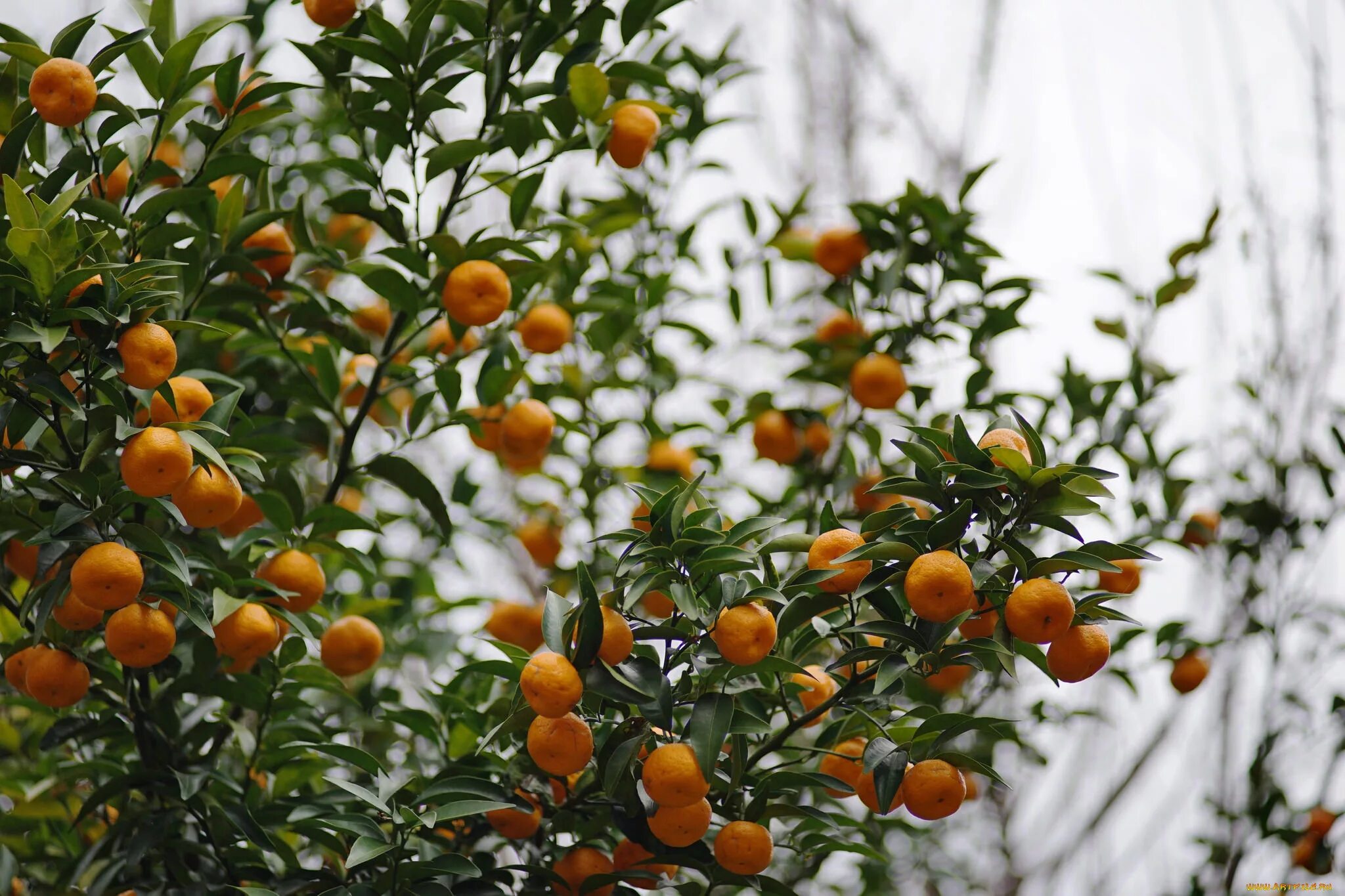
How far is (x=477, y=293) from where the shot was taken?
1.50m

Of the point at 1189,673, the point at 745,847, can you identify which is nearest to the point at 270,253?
A: the point at 745,847

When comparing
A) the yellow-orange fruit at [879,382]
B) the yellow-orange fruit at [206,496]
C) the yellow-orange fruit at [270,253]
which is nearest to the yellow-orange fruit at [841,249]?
the yellow-orange fruit at [879,382]

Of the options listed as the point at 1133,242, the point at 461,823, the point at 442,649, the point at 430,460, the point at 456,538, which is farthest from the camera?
the point at 430,460

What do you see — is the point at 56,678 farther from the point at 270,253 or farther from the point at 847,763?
the point at 847,763

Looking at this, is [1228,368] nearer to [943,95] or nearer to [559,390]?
[943,95]

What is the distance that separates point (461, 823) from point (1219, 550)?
169cm

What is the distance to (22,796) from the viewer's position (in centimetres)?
165

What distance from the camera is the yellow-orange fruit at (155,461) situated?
115 centimetres

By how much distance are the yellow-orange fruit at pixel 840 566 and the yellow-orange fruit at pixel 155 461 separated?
0.69 metres

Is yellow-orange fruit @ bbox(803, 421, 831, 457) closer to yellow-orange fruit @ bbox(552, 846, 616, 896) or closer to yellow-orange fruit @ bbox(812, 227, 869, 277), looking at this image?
yellow-orange fruit @ bbox(812, 227, 869, 277)

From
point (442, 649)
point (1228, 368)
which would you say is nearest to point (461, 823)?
point (442, 649)

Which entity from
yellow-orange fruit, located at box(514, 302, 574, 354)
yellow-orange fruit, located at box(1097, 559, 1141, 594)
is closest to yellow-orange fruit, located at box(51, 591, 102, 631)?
yellow-orange fruit, located at box(514, 302, 574, 354)

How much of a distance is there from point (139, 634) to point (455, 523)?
1.05 meters

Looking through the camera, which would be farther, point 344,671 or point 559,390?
point 559,390
